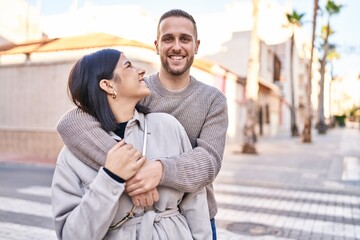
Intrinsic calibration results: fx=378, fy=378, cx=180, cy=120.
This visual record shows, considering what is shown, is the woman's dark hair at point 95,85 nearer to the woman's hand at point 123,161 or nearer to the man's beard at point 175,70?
the woman's hand at point 123,161

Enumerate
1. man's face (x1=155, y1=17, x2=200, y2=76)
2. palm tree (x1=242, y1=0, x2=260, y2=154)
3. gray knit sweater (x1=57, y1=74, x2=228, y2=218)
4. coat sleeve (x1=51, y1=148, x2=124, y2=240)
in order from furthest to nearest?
palm tree (x1=242, y1=0, x2=260, y2=154), man's face (x1=155, y1=17, x2=200, y2=76), gray knit sweater (x1=57, y1=74, x2=228, y2=218), coat sleeve (x1=51, y1=148, x2=124, y2=240)

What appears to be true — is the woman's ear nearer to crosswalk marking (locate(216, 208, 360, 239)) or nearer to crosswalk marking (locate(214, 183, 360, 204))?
crosswalk marking (locate(216, 208, 360, 239))

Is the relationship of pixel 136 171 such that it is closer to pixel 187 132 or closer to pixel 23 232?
pixel 187 132

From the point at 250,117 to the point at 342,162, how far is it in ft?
11.9

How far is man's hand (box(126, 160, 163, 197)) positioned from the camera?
53.1 inches

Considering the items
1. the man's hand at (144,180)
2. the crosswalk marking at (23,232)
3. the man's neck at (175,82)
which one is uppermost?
the man's neck at (175,82)

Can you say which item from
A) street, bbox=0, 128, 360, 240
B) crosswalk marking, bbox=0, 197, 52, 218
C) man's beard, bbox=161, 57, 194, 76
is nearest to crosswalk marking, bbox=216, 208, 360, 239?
street, bbox=0, 128, 360, 240

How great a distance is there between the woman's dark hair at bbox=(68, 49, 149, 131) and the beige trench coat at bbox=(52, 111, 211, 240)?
0.36 feet

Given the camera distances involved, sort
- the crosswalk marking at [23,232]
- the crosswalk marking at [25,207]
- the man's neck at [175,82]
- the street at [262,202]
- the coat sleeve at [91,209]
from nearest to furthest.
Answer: the coat sleeve at [91,209] → the man's neck at [175,82] → the crosswalk marking at [23,232] → the street at [262,202] → the crosswalk marking at [25,207]

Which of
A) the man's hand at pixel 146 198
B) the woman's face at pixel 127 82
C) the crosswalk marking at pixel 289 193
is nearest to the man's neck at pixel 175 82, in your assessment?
the woman's face at pixel 127 82

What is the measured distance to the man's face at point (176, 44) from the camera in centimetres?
169

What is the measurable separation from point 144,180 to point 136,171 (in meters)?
0.04

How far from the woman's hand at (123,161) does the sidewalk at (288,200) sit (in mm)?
3675

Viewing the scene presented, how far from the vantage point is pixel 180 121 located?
1.73 m
